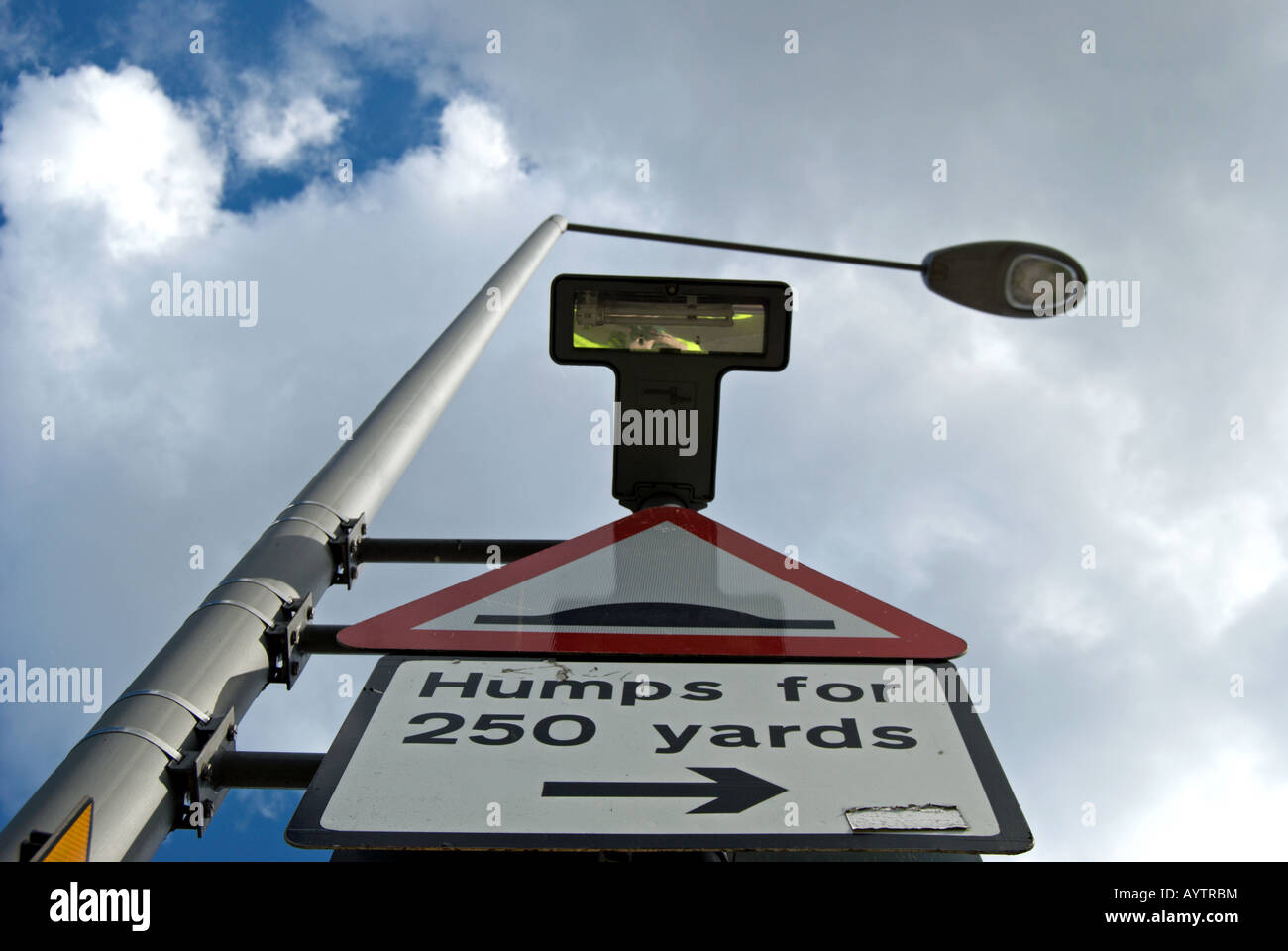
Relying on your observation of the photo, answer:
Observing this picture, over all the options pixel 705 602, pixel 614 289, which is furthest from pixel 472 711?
pixel 614 289

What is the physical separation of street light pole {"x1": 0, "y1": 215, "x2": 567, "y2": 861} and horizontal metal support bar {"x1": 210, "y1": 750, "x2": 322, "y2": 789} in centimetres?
8

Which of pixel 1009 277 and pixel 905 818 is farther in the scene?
pixel 1009 277

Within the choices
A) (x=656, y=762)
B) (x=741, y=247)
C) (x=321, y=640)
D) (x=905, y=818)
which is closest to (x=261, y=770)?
(x=321, y=640)

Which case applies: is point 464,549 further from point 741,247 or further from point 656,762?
point 741,247

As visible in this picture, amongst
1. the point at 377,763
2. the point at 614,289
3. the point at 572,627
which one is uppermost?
the point at 614,289

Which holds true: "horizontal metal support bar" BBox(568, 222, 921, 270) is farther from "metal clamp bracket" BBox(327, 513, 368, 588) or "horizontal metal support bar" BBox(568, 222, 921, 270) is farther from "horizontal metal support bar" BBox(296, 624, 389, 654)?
"horizontal metal support bar" BBox(296, 624, 389, 654)

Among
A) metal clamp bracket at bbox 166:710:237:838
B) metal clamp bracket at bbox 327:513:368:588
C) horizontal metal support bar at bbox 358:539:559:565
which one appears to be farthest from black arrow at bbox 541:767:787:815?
horizontal metal support bar at bbox 358:539:559:565

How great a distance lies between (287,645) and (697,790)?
2.95 feet

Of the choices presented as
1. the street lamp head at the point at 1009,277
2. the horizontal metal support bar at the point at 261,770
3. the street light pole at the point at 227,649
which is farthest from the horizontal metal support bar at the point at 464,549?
the street lamp head at the point at 1009,277

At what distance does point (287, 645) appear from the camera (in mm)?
1833

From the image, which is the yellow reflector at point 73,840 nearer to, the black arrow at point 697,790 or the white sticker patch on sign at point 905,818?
the black arrow at point 697,790

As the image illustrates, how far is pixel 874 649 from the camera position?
6.03 feet
